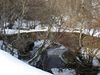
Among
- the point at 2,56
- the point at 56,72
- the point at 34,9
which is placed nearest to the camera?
the point at 2,56

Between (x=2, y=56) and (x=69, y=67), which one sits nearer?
Answer: (x=2, y=56)

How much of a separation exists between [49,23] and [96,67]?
3247 millimetres

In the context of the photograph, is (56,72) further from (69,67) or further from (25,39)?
(25,39)

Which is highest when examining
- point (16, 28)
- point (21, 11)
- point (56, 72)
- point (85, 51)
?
point (21, 11)

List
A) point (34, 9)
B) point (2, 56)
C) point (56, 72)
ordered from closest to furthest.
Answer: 1. point (2, 56)
2. point (56, 72)
3. point (34, 9)

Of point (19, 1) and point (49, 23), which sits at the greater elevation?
point (19, 1)

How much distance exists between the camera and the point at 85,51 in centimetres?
1371

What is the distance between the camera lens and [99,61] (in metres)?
13.8

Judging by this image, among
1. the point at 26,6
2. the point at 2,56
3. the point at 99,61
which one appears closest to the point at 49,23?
the point at 26,6

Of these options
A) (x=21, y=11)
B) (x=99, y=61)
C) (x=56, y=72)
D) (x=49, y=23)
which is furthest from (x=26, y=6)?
(x=99, y=61)

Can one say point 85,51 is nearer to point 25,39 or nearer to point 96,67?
point 96,67

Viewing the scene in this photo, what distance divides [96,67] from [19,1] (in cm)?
502

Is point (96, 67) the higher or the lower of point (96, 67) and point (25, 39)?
the lower

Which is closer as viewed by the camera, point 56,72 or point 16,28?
point 56,72
